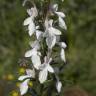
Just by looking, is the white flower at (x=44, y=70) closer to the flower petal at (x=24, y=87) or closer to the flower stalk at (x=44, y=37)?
the flower stalk at (x=44, y=37)

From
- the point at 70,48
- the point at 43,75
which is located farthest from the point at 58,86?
the point at 70,48

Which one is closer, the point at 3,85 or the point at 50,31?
the point at 50,31

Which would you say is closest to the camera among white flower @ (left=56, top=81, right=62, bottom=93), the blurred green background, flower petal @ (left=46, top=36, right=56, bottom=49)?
flower petal @ (left=46, top=36, right=56, bottom=49)

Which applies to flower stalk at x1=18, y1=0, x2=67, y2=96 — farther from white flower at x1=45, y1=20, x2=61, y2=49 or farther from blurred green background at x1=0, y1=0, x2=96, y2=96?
blurred green background at x1=0, y1=0, x2=96, y2=96

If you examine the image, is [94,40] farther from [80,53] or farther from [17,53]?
[17,53]

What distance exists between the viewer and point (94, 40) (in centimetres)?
865

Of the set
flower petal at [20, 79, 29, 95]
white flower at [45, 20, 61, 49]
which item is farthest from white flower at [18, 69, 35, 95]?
white flower at [45, 20, 61, 49]

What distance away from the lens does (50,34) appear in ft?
11.9

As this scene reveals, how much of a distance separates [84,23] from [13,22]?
1403mm

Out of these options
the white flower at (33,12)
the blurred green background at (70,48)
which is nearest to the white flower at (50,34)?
the white flower at (33,12)

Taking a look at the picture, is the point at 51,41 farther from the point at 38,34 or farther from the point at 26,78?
the point at 26,78

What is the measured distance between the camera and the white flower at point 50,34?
3619 millimetres

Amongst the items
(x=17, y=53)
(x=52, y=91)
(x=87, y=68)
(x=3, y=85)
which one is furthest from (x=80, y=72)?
(x=52, y=91)

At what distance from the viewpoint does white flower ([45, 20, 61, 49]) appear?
362cm
